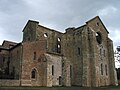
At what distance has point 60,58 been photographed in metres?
41.8

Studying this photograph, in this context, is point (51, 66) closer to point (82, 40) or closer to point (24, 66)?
point (24, 66)

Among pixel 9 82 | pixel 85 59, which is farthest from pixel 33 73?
pixel 85 59

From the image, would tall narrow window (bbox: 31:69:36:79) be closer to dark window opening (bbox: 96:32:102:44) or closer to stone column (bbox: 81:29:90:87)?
stone column (bbox: 81:29:90:87)

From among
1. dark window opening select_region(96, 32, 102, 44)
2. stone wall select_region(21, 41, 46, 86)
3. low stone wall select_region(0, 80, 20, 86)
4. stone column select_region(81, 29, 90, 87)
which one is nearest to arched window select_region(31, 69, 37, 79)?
stone wall select_region(21, 41, 46, 86)

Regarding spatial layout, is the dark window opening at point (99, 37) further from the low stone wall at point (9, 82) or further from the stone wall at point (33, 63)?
the low stone wall at point (9, 82)

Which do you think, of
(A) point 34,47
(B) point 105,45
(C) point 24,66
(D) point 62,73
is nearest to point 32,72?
(C) point 24,66

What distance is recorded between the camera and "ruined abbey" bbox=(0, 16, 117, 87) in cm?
3572

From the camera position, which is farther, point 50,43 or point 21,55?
point 50,43

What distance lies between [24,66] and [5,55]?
379 inches

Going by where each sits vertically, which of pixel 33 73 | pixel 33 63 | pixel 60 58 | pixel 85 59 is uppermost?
pixel 60 58

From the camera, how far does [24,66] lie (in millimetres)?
35156

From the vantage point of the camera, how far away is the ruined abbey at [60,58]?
35719mm

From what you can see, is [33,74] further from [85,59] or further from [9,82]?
[85,59]

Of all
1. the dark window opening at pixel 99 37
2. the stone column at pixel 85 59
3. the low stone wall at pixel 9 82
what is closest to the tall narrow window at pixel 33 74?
the low stone wall at pixel 9 82
